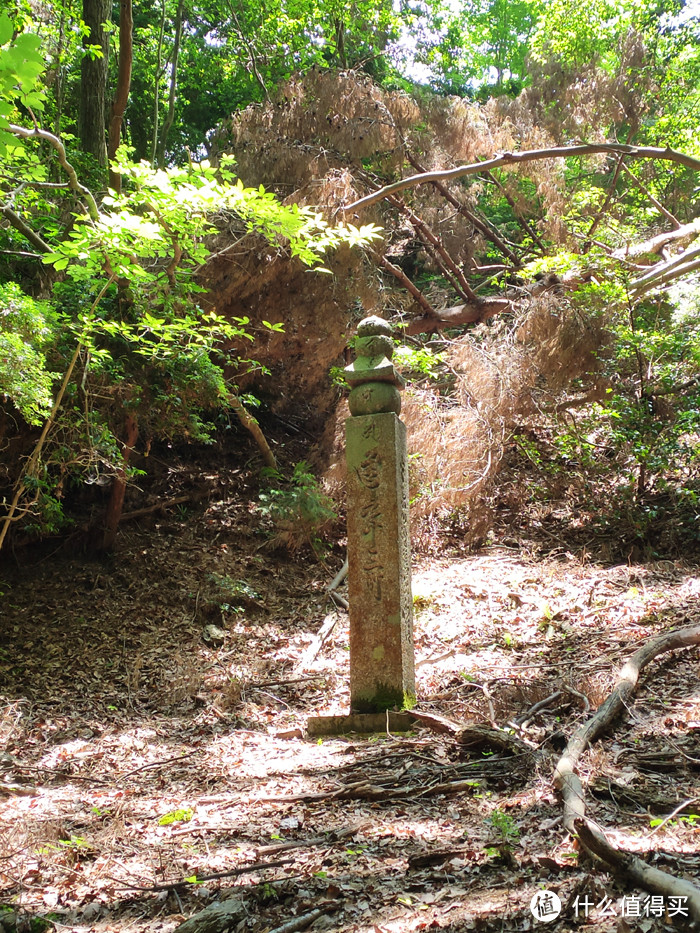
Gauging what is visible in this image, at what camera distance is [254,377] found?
9.55m

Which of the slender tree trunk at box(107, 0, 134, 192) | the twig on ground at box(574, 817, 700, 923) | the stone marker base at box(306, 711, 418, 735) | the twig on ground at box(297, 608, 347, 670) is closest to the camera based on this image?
the twig on ground at box(574, 817, 700, 923)

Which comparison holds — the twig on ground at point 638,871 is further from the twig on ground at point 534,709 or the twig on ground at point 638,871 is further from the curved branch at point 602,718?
the twig on ground at point 534,709

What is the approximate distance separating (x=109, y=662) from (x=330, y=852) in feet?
13.8

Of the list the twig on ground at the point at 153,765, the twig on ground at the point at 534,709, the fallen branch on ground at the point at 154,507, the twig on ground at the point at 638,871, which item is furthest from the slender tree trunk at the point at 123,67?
the twig on ground at the point at 638,871

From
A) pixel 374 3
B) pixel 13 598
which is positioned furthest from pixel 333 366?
pixel 374 3

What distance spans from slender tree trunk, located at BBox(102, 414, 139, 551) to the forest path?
0.96 ft

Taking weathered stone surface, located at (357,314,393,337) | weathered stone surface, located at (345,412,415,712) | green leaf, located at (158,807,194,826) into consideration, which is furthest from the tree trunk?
green leaf, located at (158,807,194,826)

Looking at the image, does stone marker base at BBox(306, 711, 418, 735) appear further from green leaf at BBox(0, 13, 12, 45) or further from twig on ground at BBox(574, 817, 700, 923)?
green leaf at BBox(0, 13, 12, 45)

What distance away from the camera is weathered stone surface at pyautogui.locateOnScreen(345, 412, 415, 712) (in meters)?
4.14

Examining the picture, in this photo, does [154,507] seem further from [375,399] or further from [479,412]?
[375,399]

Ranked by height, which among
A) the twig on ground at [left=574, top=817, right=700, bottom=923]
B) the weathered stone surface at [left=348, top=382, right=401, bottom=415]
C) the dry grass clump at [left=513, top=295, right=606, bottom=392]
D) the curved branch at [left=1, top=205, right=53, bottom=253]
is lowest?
the twig on ground at [left=574, top=817, right=700, bottom=923]

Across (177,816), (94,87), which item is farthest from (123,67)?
(177,816)

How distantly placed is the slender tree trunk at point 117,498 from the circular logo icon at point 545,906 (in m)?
5.93

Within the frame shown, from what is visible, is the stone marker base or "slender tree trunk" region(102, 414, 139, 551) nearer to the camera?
the stone marker base
